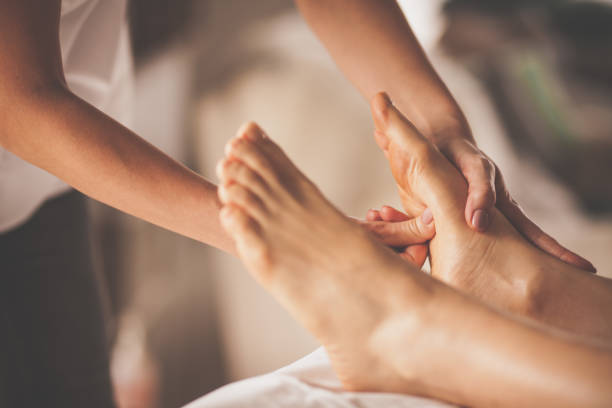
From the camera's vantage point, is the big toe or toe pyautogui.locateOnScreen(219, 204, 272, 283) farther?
the big toe

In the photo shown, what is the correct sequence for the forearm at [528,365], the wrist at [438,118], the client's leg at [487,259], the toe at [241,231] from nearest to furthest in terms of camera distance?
the forearm at [528,365] → the toe at [241,231] → the client's leg at [487,259] → the wrist at [438,118]

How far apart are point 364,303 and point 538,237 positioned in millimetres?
334

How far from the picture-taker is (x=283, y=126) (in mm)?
2037

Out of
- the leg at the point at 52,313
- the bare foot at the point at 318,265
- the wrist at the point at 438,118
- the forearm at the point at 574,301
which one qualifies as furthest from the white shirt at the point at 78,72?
the forearm at the point at 574,301

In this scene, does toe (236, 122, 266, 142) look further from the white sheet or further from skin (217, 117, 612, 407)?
the white sheet

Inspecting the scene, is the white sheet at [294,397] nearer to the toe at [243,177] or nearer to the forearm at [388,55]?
the toe at [243,177]

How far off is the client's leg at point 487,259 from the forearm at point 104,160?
0.31 m

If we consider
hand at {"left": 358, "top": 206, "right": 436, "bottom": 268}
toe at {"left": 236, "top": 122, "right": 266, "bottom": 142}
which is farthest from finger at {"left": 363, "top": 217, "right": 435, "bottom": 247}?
toe at {"left": 236, "top": 122, "right": 266, "bottom": 142}

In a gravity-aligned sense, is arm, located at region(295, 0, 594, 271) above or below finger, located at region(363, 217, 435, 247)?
above

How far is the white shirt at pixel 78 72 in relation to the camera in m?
0.70

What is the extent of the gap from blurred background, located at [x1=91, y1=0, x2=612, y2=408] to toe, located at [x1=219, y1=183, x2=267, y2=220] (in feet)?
3.60

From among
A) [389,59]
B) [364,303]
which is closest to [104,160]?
[364,303]

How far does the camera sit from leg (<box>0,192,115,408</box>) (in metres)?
0.81

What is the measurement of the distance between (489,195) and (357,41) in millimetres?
337
